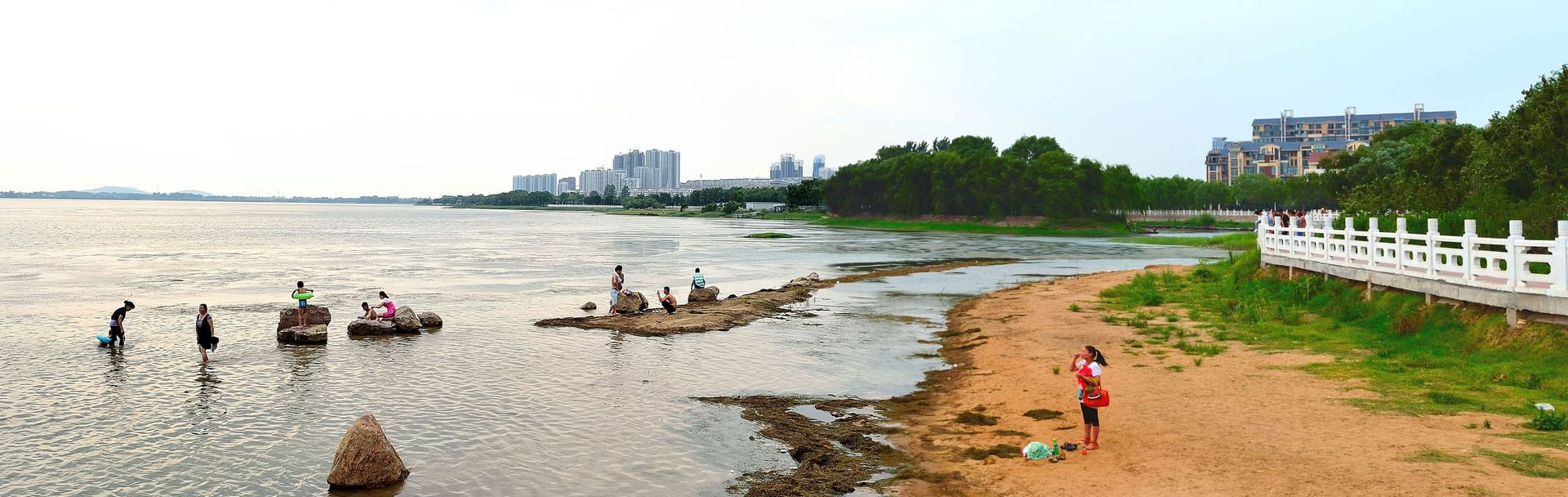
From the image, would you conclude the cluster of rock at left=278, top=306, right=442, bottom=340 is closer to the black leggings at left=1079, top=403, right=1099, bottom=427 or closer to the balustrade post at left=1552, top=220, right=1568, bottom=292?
the black leggings at left=1079, top=403, right=1099, bottom=427

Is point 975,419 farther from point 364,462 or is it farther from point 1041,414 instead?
point 364,462

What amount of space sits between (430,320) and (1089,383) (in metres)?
25.6

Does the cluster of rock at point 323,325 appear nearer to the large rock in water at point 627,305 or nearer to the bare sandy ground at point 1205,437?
the large rock in water at point 627,305

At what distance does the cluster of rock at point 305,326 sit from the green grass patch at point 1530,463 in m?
29.7

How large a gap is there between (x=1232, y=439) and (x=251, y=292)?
4727cm

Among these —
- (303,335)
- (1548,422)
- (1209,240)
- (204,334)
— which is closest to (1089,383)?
(1548,422)

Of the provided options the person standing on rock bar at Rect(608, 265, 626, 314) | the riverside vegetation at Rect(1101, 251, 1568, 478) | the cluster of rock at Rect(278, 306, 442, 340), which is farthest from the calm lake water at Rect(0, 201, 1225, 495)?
the riverside vegetation at Rect(1101, 251, 1568, 478)

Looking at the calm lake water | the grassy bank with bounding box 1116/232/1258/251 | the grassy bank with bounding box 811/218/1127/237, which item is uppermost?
the grassy bank with bounding box 811/218/1127/237

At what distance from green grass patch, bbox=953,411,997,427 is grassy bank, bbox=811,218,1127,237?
111804 millimetres

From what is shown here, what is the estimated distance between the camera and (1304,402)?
17.0 meters

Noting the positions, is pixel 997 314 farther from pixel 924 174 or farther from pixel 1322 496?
pixel 924 174

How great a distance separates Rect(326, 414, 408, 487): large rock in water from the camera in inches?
582

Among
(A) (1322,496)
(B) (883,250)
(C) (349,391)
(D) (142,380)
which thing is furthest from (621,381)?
(B) (883,250)

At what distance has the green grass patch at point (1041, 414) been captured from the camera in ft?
58.3
